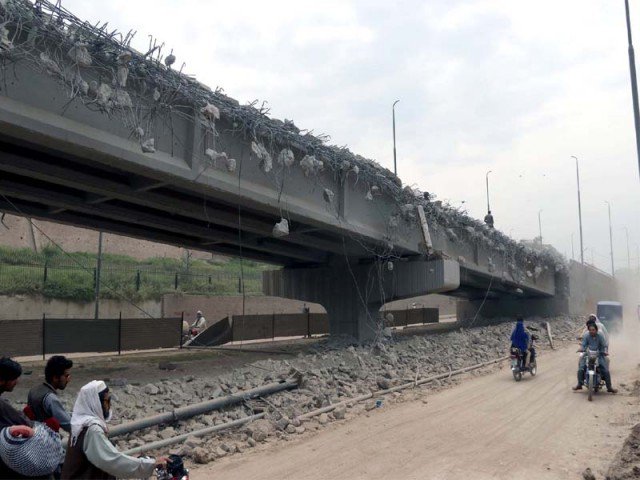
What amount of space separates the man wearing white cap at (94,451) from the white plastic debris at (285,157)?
978 centimetres

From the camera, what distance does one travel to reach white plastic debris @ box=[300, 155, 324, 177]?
14.1 meters

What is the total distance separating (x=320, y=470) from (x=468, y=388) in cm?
761

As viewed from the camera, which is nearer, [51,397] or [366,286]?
[51,397]

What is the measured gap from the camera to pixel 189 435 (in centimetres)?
855

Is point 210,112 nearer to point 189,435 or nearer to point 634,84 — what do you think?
point 189,435

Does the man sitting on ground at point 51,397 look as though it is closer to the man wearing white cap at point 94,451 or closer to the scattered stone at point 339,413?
the man wearing white cap at point 94,451

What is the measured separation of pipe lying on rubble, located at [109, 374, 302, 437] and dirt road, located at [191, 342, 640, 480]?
144 cm

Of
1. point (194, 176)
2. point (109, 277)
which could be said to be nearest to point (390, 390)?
point (194, 176)

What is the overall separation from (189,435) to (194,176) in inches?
202

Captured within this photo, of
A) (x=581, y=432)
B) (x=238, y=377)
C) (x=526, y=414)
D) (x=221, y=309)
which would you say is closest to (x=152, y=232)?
(x=238, y=377)

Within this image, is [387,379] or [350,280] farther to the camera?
[350,280]

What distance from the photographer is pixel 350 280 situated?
22.3 metres

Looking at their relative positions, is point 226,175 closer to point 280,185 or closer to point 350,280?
point 280,185

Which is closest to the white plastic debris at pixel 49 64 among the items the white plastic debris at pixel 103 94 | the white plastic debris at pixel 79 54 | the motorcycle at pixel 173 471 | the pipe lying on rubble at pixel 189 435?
the white plastic debris at pixel 79 54
